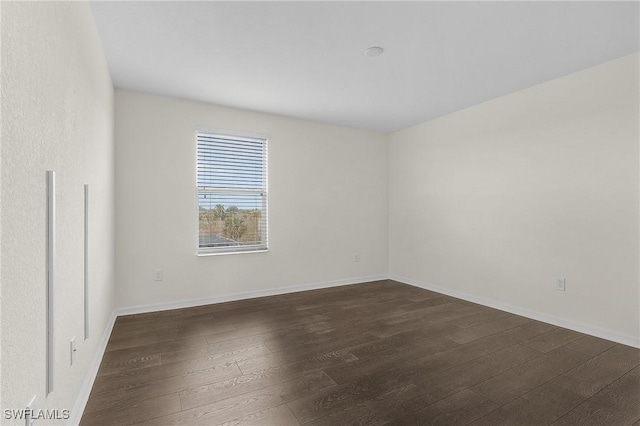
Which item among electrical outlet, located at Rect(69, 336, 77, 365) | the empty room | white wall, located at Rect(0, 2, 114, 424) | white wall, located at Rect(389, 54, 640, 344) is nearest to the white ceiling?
the empty room

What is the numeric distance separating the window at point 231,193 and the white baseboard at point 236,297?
59 cm

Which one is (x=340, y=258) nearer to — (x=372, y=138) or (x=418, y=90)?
(x=372, y=138)

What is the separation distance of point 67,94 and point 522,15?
2829 mm

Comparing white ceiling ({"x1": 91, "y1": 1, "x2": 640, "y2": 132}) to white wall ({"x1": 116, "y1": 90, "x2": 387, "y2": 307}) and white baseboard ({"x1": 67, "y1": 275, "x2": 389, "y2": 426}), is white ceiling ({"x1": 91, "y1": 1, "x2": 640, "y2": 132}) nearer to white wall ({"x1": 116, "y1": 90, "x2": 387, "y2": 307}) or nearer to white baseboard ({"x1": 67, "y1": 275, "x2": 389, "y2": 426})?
white wall ({"x1": 116, "y1": 90, "x2": 387, "y2": 307})

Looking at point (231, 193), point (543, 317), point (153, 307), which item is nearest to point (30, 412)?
point (153, 307)

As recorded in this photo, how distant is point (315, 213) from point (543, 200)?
279cm

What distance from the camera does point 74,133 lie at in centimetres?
167

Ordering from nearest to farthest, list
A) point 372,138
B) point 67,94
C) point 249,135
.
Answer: point 67,94 < point 249,135 < point 372,138

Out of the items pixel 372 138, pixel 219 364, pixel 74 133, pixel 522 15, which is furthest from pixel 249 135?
pixel 522 15

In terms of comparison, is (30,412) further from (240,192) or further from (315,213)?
(315,213)

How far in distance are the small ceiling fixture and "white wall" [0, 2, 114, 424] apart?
197 centimetres

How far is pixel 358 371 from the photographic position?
2.23 m

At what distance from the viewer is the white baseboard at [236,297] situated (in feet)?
11.4

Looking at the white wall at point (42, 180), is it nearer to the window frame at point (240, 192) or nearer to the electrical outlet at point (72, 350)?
the electrical outlet at point (72, 350)
